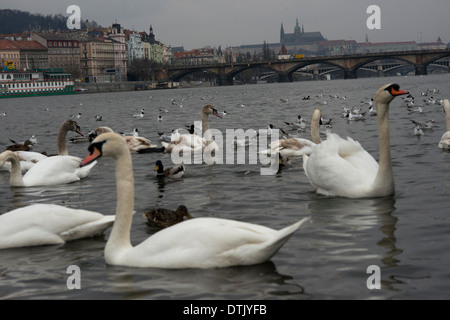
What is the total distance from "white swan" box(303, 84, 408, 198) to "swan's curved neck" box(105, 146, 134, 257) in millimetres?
3199

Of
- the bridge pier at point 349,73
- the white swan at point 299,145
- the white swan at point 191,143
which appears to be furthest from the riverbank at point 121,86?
the white swan at point 299,145

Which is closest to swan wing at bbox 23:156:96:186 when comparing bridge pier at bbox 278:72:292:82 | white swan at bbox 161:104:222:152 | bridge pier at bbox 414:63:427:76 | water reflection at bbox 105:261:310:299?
white swan at bbox 161:104:222:152

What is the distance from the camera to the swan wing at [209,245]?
17.0 feet

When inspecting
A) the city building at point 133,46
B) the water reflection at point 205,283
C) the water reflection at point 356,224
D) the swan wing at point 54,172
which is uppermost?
the city building at point 133,46

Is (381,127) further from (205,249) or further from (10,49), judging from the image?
(10,49)

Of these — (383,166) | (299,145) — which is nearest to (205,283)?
(383,166)

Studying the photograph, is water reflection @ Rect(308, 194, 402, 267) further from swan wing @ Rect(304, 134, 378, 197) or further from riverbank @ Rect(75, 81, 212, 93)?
riverbank @ Rect(75, 81, 212, 93)

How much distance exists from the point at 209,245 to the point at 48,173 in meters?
6.00

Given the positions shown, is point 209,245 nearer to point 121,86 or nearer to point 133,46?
point 121,86

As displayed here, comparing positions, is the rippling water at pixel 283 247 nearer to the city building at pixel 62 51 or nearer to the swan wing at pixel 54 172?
the swan wing at pixel 54 172

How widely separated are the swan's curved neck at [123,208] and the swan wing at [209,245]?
0.69 feet

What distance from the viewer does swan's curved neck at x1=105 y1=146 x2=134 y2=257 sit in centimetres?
559

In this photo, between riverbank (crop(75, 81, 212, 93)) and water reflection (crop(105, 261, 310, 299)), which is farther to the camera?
riverbank (crop(75, 81, 212, 93))
